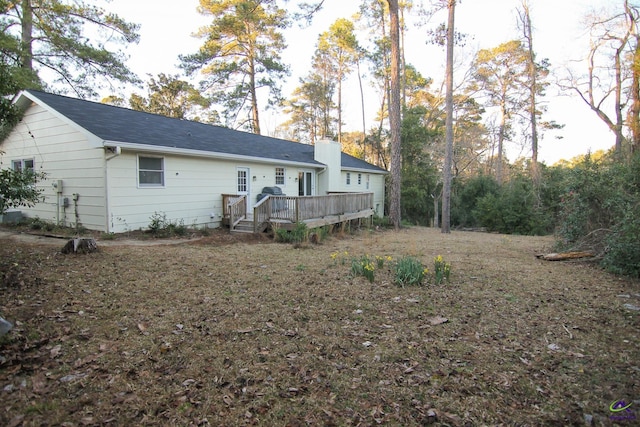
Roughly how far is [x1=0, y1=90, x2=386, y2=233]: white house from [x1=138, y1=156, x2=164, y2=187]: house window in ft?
0.09

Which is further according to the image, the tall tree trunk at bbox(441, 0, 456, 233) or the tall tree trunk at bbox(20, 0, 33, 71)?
the tall tree trunk at bbox(441, 0, 456, 233)

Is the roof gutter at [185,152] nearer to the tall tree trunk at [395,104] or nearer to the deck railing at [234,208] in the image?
the deck railing at [234,208]

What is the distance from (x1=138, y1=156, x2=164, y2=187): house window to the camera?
9.56 metres

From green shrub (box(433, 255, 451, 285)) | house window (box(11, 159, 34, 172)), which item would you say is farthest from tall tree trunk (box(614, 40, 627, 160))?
house window (box(11, 159, 34, 172))

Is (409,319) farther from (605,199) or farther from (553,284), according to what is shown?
(605,199)

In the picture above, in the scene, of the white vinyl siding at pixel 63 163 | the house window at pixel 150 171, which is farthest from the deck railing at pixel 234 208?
the white vinyl siding at pixel 63 163

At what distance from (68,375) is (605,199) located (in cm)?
940

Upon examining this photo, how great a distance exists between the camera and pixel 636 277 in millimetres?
5695

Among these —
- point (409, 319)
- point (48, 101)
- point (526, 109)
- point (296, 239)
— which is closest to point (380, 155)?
point (526, 109)

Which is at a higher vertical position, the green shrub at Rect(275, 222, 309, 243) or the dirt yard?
the green shrub at Rect(275, 222, 309, 243)

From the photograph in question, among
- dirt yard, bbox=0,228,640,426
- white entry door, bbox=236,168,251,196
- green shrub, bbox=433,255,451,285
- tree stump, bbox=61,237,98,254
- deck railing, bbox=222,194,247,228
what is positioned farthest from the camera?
white entry door, bbox=236,168,251,196

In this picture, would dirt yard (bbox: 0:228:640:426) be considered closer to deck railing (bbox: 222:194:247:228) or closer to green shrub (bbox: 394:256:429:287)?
green shrub (bbox: 394:256:429:287)

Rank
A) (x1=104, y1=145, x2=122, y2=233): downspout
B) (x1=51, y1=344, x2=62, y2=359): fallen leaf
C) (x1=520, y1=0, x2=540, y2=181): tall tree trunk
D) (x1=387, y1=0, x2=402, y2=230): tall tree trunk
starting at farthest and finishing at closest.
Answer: (x1=520, y1=0, x2=540, y2=181): tall tree trunk < (x1=387, y1=0, x2=402, y2=230): tall tree trunk < (x1=104, y1=145, x2=122, y2=233): downspout < (x1=51, y1=344, x2=62, y2=359): fallen leaf

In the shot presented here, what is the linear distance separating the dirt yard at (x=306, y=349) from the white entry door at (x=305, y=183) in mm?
10908
